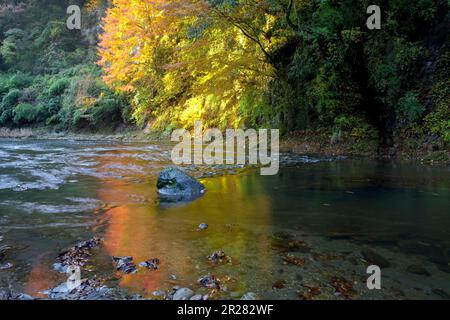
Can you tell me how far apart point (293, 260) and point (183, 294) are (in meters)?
1.16

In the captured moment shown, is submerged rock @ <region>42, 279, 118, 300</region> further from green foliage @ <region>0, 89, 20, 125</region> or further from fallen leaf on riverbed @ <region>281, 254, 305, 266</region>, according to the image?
green foliage @ <region>0, 89, 20, 125</region>

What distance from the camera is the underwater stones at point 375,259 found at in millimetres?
3574

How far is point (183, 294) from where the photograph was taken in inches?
119

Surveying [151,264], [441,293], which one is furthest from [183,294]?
[441,293]

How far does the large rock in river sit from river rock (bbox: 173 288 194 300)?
370 centimetres

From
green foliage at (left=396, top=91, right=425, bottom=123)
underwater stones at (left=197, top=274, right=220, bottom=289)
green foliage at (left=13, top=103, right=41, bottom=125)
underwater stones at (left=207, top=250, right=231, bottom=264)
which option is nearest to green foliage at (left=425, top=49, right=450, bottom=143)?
green foliage at (left=396, top=91, right=425, bottom=123)

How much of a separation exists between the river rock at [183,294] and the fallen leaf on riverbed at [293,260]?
1038mm

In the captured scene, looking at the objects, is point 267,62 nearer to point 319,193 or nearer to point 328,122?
point 328,122

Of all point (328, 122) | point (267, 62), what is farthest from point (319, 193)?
point (267, 62)

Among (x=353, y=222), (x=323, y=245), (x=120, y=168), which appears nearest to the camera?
(x=323, y=245)

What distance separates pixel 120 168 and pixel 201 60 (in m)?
4.84

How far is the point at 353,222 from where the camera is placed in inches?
194

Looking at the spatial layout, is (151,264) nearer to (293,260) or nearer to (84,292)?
(84,292)

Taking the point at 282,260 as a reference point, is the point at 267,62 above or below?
above
